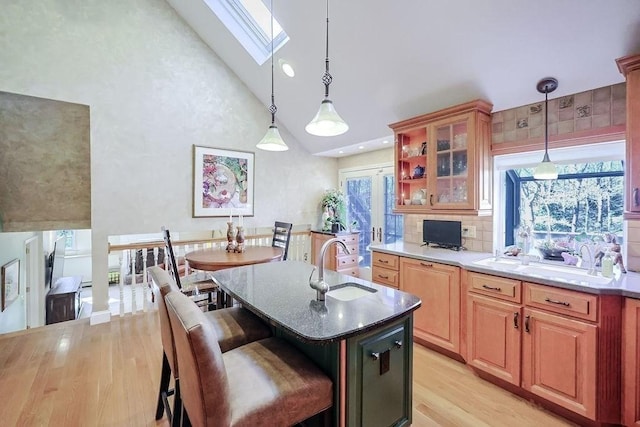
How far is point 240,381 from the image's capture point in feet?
4.00

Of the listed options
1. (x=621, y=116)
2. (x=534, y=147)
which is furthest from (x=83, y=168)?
(x=621, y=116)

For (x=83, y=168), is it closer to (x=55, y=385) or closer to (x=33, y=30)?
(x=33, y=30)

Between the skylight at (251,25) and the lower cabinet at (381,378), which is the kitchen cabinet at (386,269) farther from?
the skylight at (251,25)

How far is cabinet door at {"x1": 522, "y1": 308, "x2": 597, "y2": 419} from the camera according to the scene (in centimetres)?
176

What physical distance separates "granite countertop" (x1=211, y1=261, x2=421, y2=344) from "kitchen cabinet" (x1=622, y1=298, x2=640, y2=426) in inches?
51.1

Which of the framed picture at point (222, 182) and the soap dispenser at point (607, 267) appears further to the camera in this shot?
the framed picture at point (222, 182)

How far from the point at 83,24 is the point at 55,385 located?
364 cm

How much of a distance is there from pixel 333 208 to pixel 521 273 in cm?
329

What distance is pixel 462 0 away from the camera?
204cm

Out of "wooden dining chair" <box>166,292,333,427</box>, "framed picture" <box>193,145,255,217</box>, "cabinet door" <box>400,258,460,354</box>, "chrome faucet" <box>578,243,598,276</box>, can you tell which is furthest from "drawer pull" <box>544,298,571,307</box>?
"framed picture" <box>193,145,255,217</box>

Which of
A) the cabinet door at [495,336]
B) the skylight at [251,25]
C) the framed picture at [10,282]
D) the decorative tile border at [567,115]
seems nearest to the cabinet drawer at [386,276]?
the cabinet door at [495,336]

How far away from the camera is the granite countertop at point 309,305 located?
1.19m

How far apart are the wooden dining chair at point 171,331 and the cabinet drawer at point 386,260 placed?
5.38 ft

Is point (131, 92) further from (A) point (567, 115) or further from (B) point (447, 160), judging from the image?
(A) point (567, 115)
